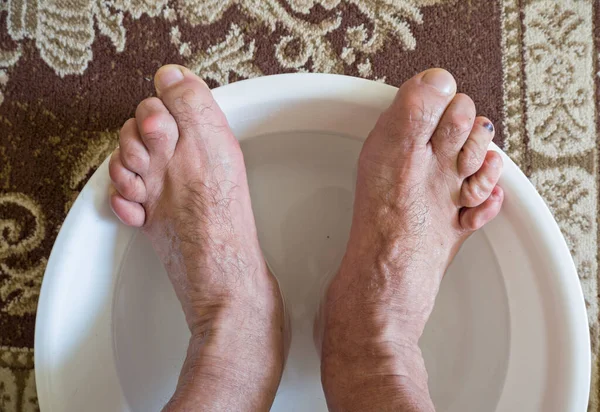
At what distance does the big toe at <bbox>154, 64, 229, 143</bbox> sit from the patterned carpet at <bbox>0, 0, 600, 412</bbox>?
17 centimetres

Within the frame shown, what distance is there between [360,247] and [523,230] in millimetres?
198

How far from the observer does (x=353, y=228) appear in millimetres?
686

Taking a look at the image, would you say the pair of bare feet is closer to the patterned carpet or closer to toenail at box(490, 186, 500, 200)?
toenail at box(490, 186, 500, 200)

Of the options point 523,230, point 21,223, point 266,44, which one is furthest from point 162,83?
point 523,230

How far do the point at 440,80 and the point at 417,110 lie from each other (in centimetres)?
5

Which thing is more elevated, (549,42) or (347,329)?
(549,42)

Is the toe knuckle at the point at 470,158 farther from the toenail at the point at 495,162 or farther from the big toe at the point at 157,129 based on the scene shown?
the big toe at the point at 157,129

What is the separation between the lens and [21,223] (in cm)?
A: 80

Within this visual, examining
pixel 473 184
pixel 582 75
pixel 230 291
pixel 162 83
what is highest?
pixel 582 75

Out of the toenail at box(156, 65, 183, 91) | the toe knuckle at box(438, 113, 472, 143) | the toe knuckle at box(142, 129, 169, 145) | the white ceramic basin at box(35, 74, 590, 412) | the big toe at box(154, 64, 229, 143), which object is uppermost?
the toenail at box(156, 65, 183, 91)

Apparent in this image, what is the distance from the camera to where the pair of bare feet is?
0.61 m

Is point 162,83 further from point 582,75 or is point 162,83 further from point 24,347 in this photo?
point 582,75

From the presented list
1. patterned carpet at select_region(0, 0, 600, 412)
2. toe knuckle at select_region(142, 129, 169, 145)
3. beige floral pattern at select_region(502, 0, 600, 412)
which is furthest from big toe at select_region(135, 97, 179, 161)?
beige floral pattern at select_region(502, 0, 600, 412)

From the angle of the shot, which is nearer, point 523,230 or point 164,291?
point 523,230
